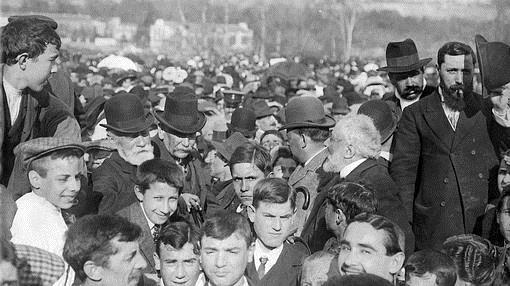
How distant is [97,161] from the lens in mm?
7133

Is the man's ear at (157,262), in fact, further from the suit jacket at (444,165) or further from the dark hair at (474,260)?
the suit jacket at (444,165)

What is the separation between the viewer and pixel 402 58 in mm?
7469

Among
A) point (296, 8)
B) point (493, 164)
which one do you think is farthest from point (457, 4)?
point (296, 8)

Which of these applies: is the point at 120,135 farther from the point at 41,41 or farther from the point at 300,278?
the point at 300,278

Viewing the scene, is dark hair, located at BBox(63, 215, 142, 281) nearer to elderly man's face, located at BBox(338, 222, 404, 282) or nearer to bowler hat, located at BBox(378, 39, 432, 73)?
elderly man's face, located at BBox(338, 222, 404, 282)

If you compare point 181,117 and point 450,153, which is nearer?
point 450,153

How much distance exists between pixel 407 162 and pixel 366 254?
215 cm

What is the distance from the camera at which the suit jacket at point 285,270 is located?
5.25 m

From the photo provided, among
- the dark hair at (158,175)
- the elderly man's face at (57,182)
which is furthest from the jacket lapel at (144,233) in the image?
the elderly man's face at (57,182)

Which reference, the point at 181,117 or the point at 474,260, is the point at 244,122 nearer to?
the point at 181,117

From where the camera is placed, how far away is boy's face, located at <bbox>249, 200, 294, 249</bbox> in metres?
5.36

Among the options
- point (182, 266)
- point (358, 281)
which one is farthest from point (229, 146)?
point (358, 281)

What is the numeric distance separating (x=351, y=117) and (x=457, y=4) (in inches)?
273

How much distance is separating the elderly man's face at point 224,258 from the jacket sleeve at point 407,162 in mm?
2064
